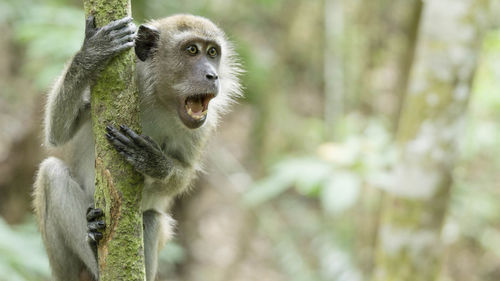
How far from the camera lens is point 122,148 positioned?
3.24 m

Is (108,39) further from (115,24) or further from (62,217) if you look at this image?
(62,217)

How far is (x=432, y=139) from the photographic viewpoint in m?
5.36

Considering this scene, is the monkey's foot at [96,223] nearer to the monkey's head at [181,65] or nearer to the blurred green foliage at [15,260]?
the blurred green foliage at [15,260]

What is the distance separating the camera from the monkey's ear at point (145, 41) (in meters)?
4.56

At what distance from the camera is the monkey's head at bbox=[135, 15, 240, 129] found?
4535 millimetres

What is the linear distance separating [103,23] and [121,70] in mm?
334

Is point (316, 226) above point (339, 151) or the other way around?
the other way around

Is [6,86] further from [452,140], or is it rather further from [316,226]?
[452,140]

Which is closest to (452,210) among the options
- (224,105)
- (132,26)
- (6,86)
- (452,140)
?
(452,140)

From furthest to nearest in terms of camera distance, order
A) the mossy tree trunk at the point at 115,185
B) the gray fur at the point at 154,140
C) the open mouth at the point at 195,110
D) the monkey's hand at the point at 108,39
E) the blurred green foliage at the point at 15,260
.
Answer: the open mouth at the point at 195,110 < the gray fur at the point at 154,140 < the blurred green foliage at the point at 15,260 < the monkey's hand at the point at 108,39 < the mossy tree trunk at the point at 115,185

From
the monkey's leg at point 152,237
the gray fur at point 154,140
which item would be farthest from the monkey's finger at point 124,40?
the monkey's leg at point 152,237

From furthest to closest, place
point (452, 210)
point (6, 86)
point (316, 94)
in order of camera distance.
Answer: point (316, 94), point (6, 86), point (452, 210)

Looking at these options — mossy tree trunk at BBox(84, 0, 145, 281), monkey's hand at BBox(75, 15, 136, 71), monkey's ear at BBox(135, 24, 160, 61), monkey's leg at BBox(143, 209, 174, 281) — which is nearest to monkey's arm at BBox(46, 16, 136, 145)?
monkey's hand at BBox(75, 15, 136, 71)

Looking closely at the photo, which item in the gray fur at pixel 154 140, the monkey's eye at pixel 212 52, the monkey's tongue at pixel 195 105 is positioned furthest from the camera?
the monkey's eye at pixel 212 52
